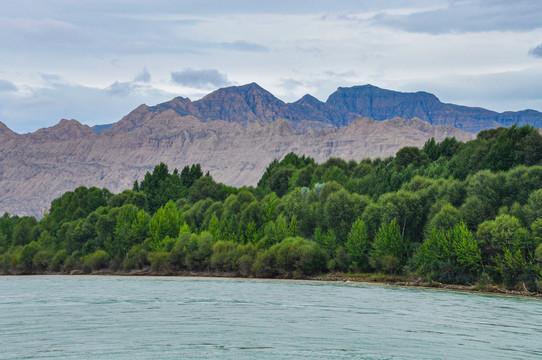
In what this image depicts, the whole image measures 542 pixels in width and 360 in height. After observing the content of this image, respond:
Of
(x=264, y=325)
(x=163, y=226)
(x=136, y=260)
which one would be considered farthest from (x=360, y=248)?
(x=264, y=325)

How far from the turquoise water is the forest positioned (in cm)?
1645

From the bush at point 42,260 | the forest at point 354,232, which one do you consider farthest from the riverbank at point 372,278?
the bush at point 42,260

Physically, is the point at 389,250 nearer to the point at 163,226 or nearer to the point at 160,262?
the point at 160,262

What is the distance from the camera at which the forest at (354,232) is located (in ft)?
328

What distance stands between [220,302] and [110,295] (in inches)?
668

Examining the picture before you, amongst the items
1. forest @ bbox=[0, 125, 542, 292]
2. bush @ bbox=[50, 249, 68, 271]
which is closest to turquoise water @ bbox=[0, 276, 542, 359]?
forest @ bbox=[0, 125, 542, 292]

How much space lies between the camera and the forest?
100125mm

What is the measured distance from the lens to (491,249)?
99312 millimetres

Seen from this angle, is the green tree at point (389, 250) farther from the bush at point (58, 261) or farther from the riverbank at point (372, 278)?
the bush at point (58, 261)

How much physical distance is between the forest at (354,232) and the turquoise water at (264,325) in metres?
16.4

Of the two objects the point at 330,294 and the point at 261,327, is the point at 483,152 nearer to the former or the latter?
the point at 330,294

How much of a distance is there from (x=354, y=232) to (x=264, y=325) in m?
68.8

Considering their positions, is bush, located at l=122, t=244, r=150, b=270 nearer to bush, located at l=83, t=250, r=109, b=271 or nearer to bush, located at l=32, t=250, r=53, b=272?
bush, located at l=83, t=250, r=109, b=271

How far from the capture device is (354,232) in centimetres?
11912
